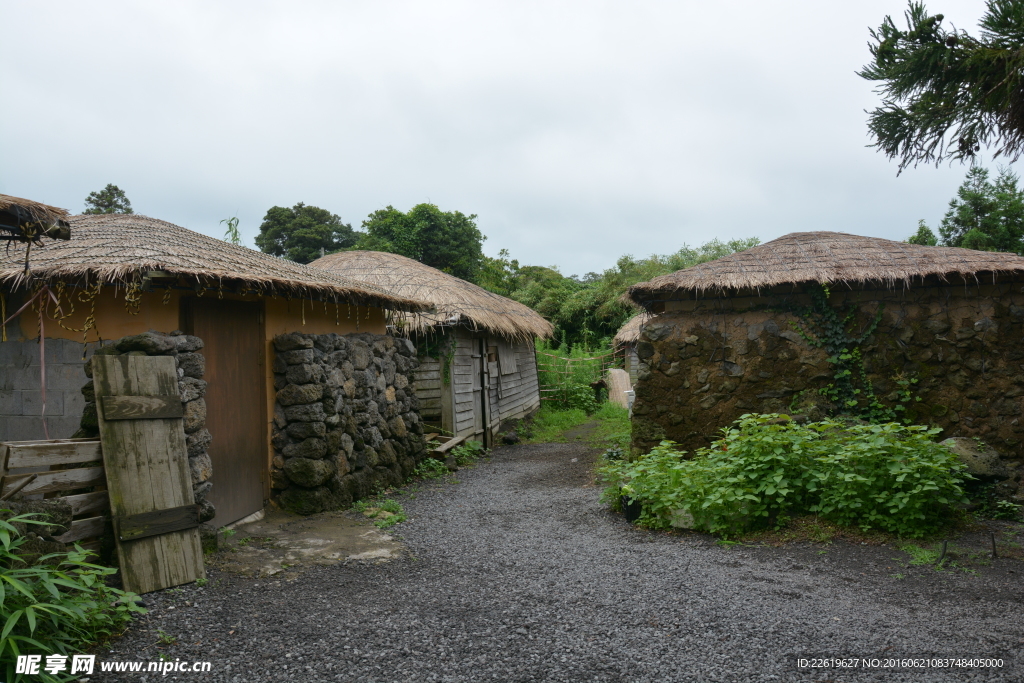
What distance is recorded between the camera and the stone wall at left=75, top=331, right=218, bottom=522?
4.57 m

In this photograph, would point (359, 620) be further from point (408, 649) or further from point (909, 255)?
point (909, 255)

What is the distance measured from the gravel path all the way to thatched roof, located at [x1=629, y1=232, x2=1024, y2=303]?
10.9 feet

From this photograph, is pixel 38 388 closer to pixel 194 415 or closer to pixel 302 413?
pixel 194 415

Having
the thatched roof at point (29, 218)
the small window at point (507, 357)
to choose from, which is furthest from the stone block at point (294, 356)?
the small window at point (507, 357)

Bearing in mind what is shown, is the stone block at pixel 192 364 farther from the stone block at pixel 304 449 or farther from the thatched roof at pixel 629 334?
the thatched roof at pixel 629 334

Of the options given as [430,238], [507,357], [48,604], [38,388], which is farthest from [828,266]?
[430,238]

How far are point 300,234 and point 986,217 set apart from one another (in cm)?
2427

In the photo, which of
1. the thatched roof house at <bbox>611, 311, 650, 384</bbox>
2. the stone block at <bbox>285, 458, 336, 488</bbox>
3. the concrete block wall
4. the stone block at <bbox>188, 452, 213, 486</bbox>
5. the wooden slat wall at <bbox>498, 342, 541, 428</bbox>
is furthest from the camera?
the thatched roof house at <bbox>611, 311, 650, 384</bbox>

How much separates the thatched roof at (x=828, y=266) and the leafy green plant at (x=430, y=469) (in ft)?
11.9

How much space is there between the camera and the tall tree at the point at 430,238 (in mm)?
21219

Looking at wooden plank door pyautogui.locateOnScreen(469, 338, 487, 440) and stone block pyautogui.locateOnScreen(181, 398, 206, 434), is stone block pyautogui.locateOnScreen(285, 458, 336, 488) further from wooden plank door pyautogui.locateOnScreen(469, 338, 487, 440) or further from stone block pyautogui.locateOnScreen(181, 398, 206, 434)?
wooden plank door pyautogui.locateOnScreen(469, 338, 487, 440)

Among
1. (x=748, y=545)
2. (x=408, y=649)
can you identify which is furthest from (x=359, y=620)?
(x=748, y=545)

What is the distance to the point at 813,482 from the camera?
213 inches

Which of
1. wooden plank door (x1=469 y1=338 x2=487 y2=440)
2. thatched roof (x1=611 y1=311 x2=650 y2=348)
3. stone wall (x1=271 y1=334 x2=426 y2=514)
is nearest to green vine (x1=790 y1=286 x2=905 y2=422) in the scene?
stone wall (x1=271 y1=334 x2=426 y2=514)
